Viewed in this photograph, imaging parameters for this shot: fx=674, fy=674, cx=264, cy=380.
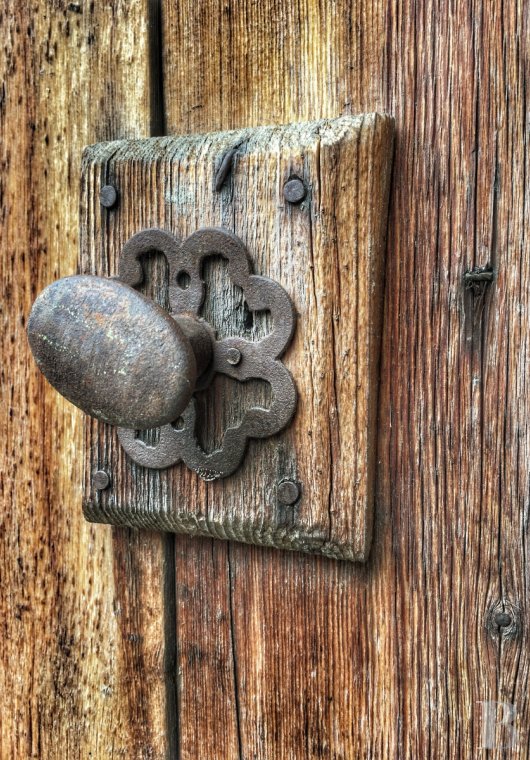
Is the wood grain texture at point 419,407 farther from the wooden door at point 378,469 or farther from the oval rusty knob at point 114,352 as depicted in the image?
the oval rusty knob at point 114,352

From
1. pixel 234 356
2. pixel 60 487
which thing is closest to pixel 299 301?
pixel 234 356

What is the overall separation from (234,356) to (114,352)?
12 cm

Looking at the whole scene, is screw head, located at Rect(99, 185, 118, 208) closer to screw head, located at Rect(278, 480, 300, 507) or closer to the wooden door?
the wooden door

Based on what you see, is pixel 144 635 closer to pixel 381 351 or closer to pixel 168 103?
pixel 381 351

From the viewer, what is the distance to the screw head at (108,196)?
718 mm

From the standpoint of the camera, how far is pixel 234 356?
25.4 inches

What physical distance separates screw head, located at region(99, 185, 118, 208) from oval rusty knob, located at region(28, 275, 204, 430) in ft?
0.51

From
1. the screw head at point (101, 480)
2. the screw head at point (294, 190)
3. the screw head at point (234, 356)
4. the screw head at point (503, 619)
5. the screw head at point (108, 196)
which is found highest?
the screw head at point (108, 196)

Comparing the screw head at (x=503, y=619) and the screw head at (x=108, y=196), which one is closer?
the screw head at (x=503, y=619)

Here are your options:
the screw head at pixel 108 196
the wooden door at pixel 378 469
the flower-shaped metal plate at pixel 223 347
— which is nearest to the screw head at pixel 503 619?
the wooden door at pixel 378 469

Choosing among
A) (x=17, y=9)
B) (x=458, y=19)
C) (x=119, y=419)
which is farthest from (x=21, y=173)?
(x=458, y=19)

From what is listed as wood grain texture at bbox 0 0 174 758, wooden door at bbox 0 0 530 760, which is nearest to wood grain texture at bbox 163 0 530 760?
wooden door at bbox 0 0 530 760

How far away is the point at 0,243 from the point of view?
0.83 metres

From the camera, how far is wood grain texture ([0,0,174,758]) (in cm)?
75
